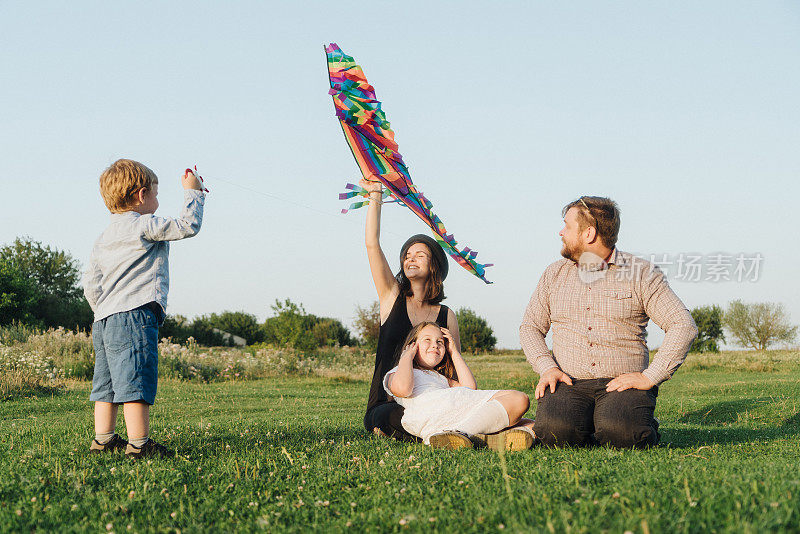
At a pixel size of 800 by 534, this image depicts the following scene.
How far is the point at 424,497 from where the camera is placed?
3.12 meters

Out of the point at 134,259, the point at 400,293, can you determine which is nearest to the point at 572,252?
the point at 400,293

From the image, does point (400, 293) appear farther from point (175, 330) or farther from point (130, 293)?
point (175, 330)

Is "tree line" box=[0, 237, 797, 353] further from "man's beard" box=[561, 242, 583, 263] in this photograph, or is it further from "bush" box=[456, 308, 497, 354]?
"man's beard" box=[561, 242, 583, 263]

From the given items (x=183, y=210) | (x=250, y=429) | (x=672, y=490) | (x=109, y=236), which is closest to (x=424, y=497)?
(x=672, y=490)

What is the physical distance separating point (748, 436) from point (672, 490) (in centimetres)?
358

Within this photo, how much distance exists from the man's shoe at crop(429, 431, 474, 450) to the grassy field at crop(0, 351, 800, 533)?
0.24m

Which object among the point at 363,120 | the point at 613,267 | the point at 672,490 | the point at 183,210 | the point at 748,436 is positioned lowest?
the point at 748,436

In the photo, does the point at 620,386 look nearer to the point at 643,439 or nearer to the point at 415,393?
the point at 643,439

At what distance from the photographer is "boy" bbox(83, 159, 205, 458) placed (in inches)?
173

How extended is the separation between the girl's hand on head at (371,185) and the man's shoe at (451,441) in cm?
241

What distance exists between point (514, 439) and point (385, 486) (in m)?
1.70

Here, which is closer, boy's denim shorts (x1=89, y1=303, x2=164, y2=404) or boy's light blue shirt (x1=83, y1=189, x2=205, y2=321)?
boy's denim shorts (x1=89, y1=303, x2=164, y2=404)

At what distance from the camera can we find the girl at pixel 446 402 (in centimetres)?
482

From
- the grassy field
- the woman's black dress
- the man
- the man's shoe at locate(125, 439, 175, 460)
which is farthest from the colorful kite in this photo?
the man's shoe at locate(125, 439, 175, 460)
